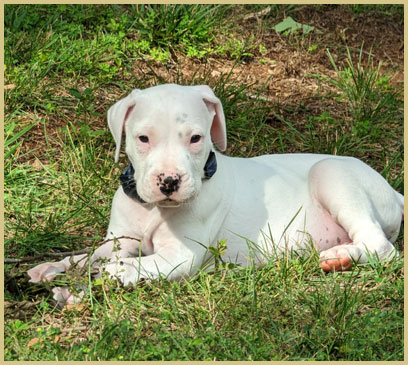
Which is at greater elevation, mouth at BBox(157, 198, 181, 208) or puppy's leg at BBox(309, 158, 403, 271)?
mouth at BBox(157, 198, 181, 208)

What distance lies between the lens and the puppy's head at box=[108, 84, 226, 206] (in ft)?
16.1

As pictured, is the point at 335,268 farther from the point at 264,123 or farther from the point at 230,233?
the point at 264,123

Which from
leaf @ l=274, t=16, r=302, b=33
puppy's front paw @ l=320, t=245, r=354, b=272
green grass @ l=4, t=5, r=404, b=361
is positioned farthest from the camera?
leaf @ l=274, t=16, r=302, b=33

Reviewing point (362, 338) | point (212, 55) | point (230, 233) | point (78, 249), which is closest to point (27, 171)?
point (78, 249)

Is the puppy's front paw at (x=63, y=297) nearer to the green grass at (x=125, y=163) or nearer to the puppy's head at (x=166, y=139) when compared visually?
the green grass at (x=125, y=163)

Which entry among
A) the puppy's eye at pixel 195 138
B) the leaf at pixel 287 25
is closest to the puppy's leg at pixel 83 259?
the puppy's eye at pixel 195 138

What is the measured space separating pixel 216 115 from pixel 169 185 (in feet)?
2.79

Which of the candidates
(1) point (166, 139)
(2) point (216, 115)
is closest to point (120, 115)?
(1) point (166, 139)

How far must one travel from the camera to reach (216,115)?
18.0 feet

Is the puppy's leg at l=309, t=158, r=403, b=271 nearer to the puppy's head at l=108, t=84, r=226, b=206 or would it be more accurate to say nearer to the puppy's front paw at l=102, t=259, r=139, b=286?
the puppy's head at l=108, t=84, r=226, b=206

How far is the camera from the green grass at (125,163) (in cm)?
452

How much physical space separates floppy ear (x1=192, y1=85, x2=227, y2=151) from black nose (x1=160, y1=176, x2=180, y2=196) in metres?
0.77

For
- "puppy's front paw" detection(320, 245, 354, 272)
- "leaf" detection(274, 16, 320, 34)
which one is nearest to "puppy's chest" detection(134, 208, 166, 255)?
"puppy's front paw" detection(320, 245, 354, 272)

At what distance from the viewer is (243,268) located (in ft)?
17.7
